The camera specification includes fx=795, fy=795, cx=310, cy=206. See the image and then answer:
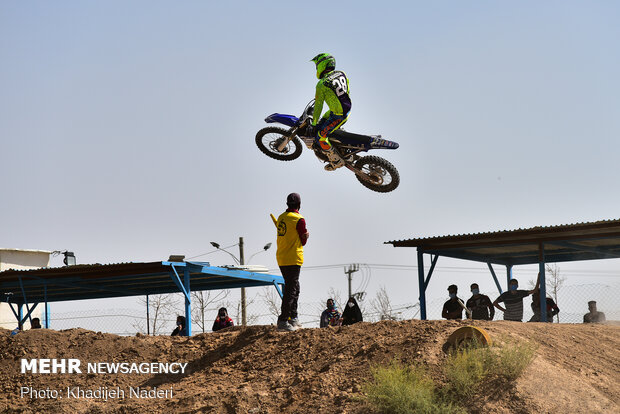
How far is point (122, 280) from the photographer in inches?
891

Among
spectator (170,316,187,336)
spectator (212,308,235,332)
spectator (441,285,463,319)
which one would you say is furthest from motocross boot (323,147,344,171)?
spectator (170,316,187,336)

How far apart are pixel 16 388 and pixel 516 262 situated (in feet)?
50.7

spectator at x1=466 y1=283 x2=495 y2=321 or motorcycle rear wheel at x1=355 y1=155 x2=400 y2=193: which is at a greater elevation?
motorcycle rear wheel at x1=355 y1=155 x2=400 y2=193

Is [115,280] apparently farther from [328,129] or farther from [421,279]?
[328,129]

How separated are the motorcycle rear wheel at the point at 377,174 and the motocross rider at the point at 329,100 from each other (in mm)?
690

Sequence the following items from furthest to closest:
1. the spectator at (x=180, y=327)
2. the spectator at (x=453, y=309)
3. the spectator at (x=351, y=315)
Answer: the spectator at (x=180, y=327) → the spectator at (x=453, y=309) → the spectator at (x=351, y=315)

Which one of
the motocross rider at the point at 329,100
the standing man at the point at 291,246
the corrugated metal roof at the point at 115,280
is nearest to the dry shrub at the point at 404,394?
the standing man at the point at 291,246

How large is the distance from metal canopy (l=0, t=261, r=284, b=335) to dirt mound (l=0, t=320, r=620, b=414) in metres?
4.16

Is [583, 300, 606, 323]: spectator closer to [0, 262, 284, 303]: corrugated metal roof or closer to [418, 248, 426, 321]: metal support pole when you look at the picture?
[418, 248, 426, 321]: metal support pole

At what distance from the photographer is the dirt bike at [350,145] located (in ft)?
48.6

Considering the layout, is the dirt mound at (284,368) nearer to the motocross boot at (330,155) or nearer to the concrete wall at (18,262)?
the motocross boot at (330,155)

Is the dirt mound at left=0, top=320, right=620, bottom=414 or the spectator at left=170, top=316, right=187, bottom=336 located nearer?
the dirt mound at left=0, top=320, right=620, bottom=414

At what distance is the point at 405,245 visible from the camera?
20484 millimetres

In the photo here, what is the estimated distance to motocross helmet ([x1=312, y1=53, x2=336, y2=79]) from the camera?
14.4 meters
